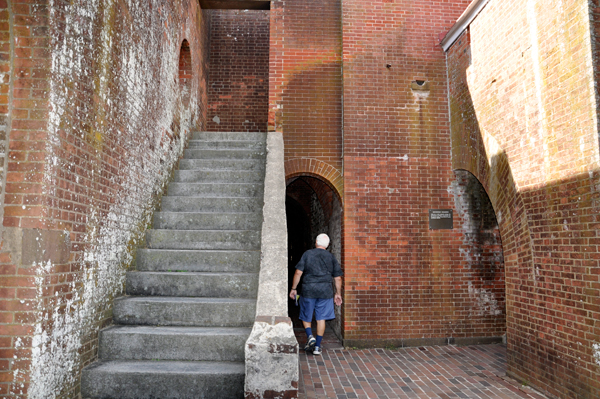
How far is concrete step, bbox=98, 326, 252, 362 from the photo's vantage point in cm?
362

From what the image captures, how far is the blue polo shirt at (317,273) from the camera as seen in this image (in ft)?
19.3

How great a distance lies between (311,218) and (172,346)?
736 centimetres

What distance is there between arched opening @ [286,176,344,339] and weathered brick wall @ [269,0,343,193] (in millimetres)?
589

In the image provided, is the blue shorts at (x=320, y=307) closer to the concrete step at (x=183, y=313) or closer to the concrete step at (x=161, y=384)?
the concrete step at (x=183, y=313)

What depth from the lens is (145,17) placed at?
4.88 meters

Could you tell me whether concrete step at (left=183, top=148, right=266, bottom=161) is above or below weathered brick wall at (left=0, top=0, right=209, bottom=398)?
above

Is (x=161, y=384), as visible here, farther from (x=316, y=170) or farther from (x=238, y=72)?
(x=238, y=72)

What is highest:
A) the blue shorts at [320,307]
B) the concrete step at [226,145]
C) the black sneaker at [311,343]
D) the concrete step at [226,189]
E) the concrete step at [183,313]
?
the concrete step at [226,145]

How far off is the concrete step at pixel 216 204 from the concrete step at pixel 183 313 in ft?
5.51

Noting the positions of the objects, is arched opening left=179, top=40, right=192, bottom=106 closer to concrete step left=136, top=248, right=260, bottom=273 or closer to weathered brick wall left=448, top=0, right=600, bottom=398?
concrete step left=136, top=248, right=260, bottom=273

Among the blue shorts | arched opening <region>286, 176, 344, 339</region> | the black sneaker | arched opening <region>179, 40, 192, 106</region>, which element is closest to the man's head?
the blue shorts

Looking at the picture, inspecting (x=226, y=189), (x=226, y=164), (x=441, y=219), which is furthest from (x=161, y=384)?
(x=441, y=219)

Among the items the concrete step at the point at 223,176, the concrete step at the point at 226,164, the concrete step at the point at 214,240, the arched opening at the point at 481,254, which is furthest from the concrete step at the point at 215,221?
the arched opening at the point at 481,254

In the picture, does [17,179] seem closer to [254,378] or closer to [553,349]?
[254,378]
